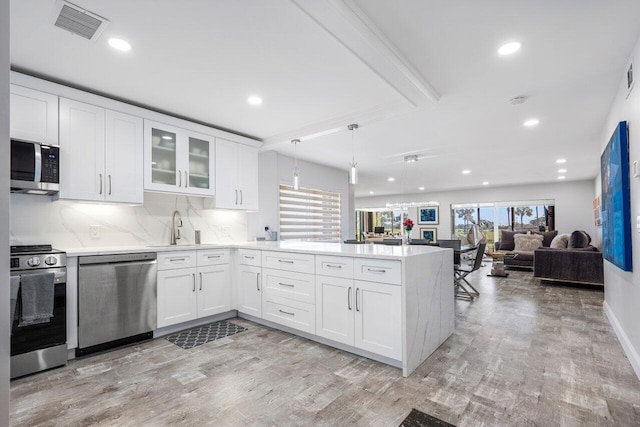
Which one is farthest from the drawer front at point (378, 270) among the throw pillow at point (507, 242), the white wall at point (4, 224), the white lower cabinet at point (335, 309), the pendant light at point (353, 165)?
the throw pillow at point (507, 242)

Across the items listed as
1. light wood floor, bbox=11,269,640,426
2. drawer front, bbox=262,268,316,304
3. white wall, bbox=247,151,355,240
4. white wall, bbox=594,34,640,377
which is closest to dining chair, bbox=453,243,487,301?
light wood floor, bbox=11,269,640,426

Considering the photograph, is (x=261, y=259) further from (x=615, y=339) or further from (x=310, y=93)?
(x=615, y=339)

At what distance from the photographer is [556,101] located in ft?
10.6

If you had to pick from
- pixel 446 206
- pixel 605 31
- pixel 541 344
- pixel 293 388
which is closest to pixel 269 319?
pixel 293 388

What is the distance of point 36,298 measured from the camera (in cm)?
236

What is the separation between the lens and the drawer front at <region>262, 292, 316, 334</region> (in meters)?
3.00

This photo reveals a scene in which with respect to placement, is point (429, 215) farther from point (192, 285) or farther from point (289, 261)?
point (192, 285)

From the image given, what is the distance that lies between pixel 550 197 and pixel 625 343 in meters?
7.86

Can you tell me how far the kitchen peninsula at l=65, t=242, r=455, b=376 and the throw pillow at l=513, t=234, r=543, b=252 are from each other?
648cm

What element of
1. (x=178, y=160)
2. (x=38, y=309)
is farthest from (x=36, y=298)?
(x=178, y=160)

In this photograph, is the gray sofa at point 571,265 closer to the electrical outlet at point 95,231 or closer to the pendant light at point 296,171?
the pendant light at point 296,171

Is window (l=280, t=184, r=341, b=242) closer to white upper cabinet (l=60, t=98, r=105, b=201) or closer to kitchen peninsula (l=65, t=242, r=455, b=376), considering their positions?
kitchen peninsula (l=65, t=242, r=455, b=376)

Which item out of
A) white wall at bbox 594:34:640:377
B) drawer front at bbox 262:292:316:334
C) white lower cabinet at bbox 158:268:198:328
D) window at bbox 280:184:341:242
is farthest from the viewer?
window at bbox 280:184:341:242

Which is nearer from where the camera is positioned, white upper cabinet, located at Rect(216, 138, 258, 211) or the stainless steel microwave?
the stainless steel microwave
